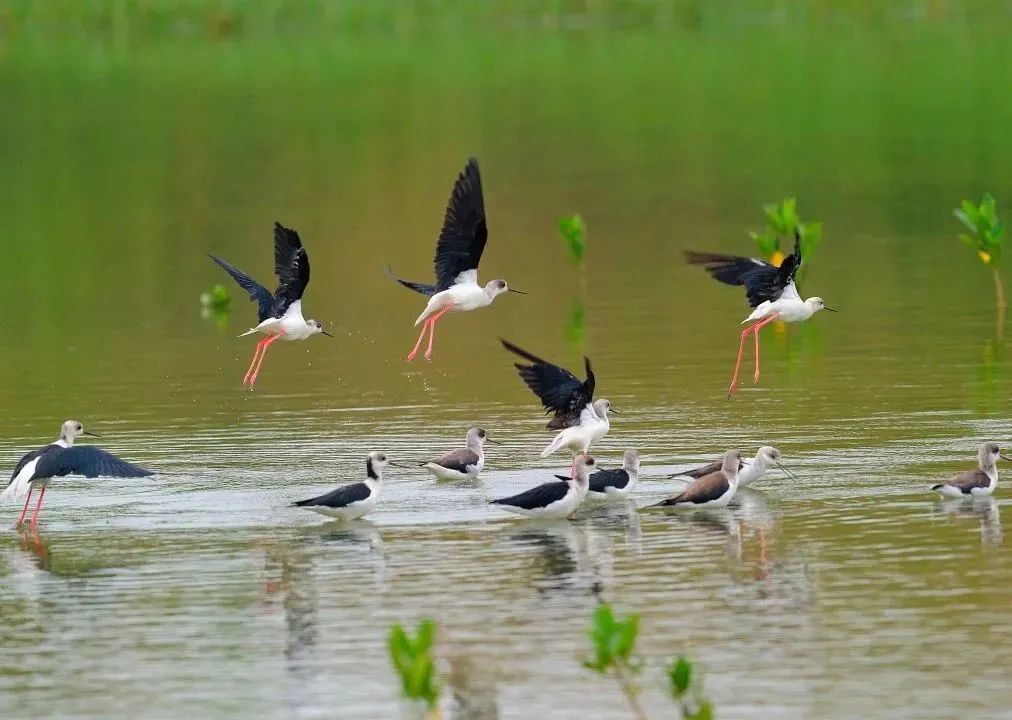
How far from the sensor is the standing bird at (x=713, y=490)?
1609cm

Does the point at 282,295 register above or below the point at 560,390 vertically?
above

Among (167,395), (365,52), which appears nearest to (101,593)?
(167,395)

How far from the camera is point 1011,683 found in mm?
11539

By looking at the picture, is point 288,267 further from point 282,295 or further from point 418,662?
point 418,662

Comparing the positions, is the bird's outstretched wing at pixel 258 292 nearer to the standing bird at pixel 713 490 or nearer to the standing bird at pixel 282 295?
the standing bird at pixel 282 295

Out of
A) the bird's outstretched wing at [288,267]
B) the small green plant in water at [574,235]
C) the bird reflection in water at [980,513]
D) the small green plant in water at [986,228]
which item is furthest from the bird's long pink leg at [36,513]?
the small green plant in water at [574,235]

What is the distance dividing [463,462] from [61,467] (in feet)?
10.7

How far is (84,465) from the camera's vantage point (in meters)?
16.3

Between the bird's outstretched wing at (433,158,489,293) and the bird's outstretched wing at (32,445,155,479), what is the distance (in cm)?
410

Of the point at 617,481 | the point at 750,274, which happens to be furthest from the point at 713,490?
the point at 750,274

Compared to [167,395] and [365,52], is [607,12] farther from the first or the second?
[167,395]

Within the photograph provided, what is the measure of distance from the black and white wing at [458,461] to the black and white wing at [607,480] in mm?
1327

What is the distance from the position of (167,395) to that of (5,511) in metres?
5.65

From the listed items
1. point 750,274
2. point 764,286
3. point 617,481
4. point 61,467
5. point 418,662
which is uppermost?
point 750,274
